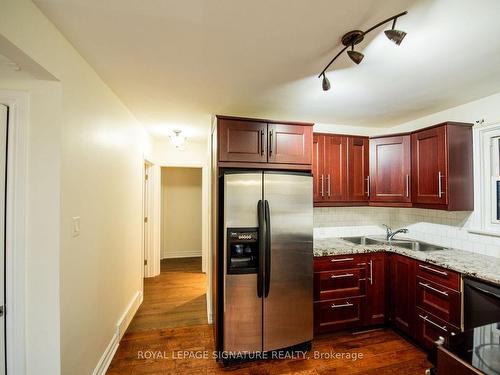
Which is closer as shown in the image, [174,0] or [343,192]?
[174,0]

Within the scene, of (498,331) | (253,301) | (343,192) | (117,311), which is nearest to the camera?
(498,331)

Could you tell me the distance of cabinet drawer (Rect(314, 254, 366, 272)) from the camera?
7.97ft

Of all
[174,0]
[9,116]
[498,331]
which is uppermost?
[174,0]

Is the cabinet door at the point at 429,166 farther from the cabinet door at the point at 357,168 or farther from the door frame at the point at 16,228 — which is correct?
the door frame at the point at 16,228

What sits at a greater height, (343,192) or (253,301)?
(343,192)

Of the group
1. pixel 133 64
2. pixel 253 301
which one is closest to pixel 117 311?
pixel 253 301

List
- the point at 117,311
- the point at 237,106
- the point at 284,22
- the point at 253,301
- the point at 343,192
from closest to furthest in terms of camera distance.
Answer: the point at 284,22 < the point at 253,301 < the point at 117,311 < the point at 237,106 < the point at 343,192

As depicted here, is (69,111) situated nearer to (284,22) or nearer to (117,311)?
(284,22)

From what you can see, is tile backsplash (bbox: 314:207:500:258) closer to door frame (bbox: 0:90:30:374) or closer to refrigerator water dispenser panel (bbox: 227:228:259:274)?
refrigerator water dispenser panel (bbox: 227:228:259:274)

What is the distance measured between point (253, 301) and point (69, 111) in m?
1.98

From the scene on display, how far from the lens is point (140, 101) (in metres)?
2.38

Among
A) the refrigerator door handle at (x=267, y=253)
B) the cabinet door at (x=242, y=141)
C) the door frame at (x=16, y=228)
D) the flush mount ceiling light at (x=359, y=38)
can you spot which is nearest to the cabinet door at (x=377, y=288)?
the refrigerator door handle at (x=267, y=253)

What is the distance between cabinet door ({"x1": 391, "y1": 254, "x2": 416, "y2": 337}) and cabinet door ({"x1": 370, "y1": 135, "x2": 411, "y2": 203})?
2.38 feet

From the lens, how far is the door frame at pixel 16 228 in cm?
129
